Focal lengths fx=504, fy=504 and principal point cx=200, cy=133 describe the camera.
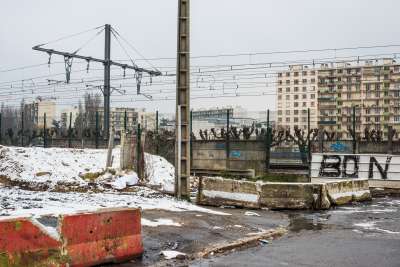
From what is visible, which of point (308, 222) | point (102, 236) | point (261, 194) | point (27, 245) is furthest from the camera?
point (261, 194)

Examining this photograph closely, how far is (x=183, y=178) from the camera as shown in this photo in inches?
548

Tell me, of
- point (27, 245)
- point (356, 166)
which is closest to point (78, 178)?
point (356, 166)

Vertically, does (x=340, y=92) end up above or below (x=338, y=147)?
above

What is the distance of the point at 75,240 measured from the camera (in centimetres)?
626

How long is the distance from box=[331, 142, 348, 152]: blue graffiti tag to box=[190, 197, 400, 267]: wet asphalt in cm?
982

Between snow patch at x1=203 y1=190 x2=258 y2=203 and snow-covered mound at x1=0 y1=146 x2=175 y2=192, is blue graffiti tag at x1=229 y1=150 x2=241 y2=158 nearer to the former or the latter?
snow-covered mound at x1=0 y1=146 x2=175 y2=192

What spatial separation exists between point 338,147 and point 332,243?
50.0ft

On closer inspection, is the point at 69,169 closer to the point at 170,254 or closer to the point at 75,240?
the point at 170,254

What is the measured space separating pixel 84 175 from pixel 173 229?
949cm

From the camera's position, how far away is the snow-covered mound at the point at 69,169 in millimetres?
17141

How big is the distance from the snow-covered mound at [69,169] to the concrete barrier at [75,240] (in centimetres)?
872

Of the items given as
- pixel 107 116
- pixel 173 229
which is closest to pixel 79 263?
pixel 173 229

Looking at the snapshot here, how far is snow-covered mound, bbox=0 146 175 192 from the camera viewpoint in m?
17.1

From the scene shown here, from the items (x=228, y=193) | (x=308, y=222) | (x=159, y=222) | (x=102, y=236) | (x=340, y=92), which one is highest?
(x=340, y=92)
